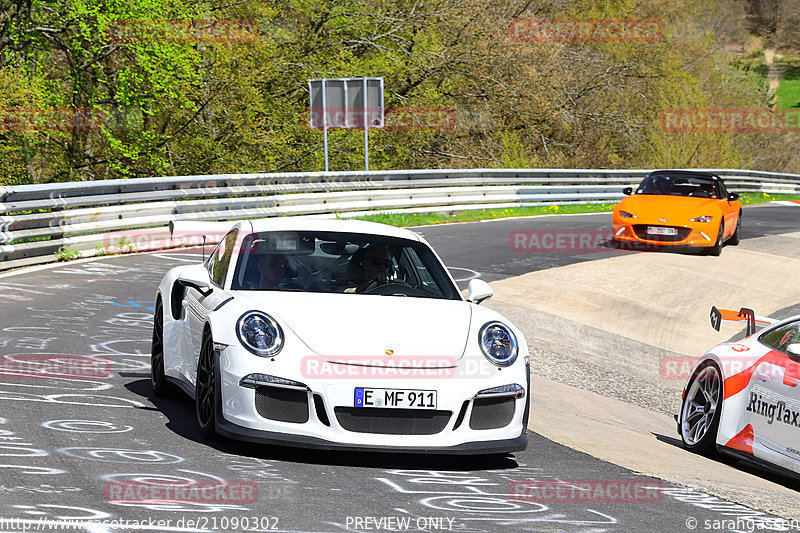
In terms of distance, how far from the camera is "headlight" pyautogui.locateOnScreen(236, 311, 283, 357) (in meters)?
5.94

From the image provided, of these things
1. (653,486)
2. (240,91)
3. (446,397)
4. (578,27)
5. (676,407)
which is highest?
(578,27)

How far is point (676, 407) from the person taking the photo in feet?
36.0

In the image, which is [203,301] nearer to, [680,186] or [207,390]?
[207,390]

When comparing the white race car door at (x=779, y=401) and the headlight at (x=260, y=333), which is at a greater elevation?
the headlight at (x=260, y=333)

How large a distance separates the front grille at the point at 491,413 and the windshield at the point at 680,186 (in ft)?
49.7

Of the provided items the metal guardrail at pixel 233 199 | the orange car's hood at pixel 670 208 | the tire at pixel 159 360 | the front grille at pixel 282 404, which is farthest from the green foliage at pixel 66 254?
the front grille at pixel 282 404

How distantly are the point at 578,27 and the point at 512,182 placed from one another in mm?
14993

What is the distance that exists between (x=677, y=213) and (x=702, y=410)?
12.5m

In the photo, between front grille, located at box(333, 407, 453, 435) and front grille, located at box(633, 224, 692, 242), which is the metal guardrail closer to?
front grille, located at box(633, 224, 692, 242)

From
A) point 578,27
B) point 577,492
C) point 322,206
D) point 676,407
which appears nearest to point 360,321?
point 577,492

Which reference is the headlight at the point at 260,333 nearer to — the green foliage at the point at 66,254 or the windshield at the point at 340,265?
the windshield at the point at 340,265

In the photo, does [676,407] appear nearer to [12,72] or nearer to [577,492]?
[577,492]

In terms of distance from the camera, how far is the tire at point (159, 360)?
7.59 meters

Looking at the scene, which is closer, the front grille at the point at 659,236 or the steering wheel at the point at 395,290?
the steering wheel at the point at 395,290
